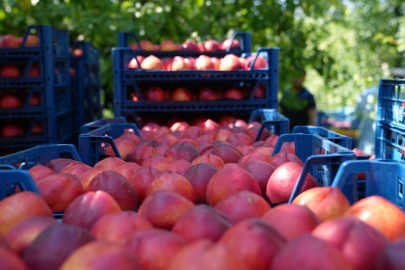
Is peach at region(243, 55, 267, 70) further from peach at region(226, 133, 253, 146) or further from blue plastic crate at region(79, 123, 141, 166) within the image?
blue plastic crate at region(79, 123, 141, 166)

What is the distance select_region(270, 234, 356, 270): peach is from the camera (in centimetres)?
95

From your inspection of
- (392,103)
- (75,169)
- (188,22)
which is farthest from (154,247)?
(188,22)

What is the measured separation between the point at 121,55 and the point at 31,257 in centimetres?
308

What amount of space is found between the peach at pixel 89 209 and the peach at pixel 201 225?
254mm

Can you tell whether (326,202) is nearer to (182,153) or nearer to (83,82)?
(182,153)

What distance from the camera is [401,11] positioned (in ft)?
53.1

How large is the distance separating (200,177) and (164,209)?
474 millimetres

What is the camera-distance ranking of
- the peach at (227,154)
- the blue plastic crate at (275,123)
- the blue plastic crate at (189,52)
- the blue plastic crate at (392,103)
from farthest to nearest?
the blue plastic crate at (189,52) < the blue plastic crate at (275,123) < the blue plastic crate at (392,103) < the peach at (227,154)

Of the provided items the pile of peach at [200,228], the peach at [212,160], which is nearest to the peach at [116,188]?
the pile of peach at [200,228]

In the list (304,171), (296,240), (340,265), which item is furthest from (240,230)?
(304,171)

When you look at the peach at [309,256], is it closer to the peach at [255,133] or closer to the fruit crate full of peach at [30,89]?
the peach at [255,133]

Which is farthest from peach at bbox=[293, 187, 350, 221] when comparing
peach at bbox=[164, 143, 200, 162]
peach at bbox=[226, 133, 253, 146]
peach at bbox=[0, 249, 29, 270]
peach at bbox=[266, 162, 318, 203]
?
peach at bbox=[226, 133, 253, 146]

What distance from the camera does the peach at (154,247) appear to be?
3.59ft

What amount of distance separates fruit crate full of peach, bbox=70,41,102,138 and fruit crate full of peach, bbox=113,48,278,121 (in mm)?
2090
